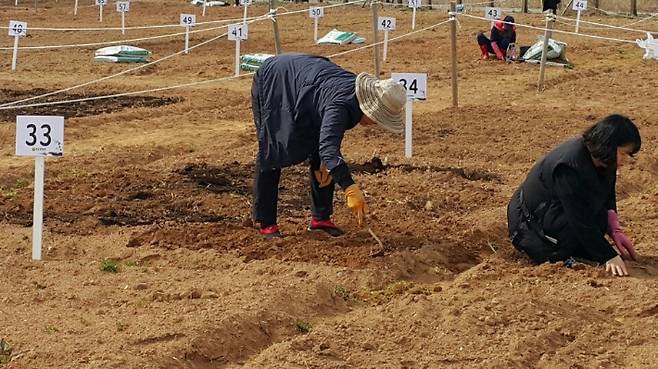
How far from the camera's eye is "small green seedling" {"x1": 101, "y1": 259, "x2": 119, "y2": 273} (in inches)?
292

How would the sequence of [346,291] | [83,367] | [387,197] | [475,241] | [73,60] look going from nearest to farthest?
[83,367] → [346,291] → [475,241] → [387,197] → [73,60]

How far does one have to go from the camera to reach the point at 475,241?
828cm

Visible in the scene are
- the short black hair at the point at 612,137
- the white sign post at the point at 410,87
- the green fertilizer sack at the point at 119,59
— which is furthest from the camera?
the green fertilizer sack at the point at 119,59

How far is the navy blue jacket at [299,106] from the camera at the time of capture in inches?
294

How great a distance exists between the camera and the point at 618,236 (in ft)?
24.5

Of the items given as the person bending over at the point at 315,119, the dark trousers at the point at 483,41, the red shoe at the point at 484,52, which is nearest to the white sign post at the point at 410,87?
the person bending over at the point at 315,119

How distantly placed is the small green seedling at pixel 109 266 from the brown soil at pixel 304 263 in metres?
0.05

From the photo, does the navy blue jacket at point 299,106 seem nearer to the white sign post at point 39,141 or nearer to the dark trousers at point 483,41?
the white sign post at point 39,141

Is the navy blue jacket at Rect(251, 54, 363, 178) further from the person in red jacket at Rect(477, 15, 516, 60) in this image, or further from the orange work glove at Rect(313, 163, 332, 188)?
the person in red jacket at Rect(477, 15, 516, 60)

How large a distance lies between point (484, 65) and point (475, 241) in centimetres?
1364

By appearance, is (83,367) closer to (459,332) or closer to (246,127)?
(459,332)

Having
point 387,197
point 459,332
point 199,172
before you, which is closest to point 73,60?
point 199,172

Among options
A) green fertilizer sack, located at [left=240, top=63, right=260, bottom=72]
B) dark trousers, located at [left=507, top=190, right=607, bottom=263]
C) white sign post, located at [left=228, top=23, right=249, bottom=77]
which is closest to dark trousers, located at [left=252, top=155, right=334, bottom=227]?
dark trousers, located at [left=507, top=190, right=607, bottom=263]

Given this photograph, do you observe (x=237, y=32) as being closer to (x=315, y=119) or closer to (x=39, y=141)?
(x=315, y=119)
